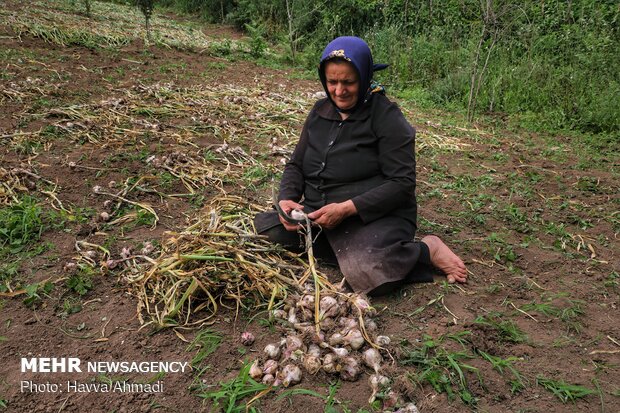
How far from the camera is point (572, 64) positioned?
6090mm

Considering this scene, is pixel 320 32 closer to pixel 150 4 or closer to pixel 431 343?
pixel 150 4

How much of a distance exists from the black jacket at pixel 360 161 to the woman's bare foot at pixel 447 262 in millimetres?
171

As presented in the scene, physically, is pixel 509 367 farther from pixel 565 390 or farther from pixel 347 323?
pixel 347 323

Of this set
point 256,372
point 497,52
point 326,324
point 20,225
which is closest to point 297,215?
point 326,324

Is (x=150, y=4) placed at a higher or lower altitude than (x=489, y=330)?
higher

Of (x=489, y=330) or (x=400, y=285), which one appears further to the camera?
(x=400, y=285)

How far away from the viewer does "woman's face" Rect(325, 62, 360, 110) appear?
6.88 ft

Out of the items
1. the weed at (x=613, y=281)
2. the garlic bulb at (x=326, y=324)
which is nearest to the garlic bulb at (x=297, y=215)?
the garlic bulb at (x=326, y=324)

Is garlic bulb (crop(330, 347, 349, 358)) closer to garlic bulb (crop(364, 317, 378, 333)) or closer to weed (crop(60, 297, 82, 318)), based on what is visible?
garlic bulb (crop(364, 317, 378, 333))

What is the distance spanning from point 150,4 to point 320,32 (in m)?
2.93

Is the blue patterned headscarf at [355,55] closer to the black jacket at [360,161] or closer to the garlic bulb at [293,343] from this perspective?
the black jacket at [360,161]

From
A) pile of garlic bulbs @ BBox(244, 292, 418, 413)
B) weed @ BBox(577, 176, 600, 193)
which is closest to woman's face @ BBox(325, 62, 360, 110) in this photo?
pile of garlic bulbs @ BBox(244, 292, 418, 413)

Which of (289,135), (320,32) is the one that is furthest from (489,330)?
(320,32)

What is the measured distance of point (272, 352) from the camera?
1772mm
